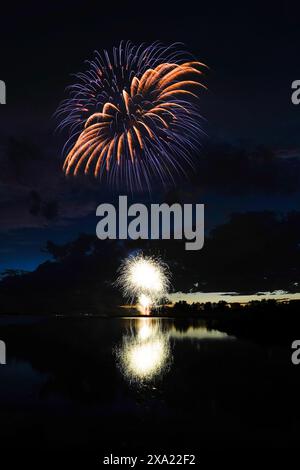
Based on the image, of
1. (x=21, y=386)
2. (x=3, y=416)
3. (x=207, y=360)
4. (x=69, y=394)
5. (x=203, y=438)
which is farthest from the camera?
(x=207, y=360)

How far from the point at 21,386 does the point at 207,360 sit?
2756cm

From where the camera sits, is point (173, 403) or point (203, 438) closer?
point (203, 438)

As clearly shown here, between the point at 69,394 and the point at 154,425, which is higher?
the point at 69,394

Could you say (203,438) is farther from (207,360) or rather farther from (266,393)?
(207,360)

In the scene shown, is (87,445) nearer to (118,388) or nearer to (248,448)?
(248,448)

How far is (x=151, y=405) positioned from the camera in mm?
36312

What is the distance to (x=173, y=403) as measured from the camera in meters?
36.8

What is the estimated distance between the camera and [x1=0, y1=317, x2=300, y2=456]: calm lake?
1048 inches

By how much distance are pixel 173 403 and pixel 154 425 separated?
697 cm

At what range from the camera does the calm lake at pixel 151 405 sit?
26.6 metres
